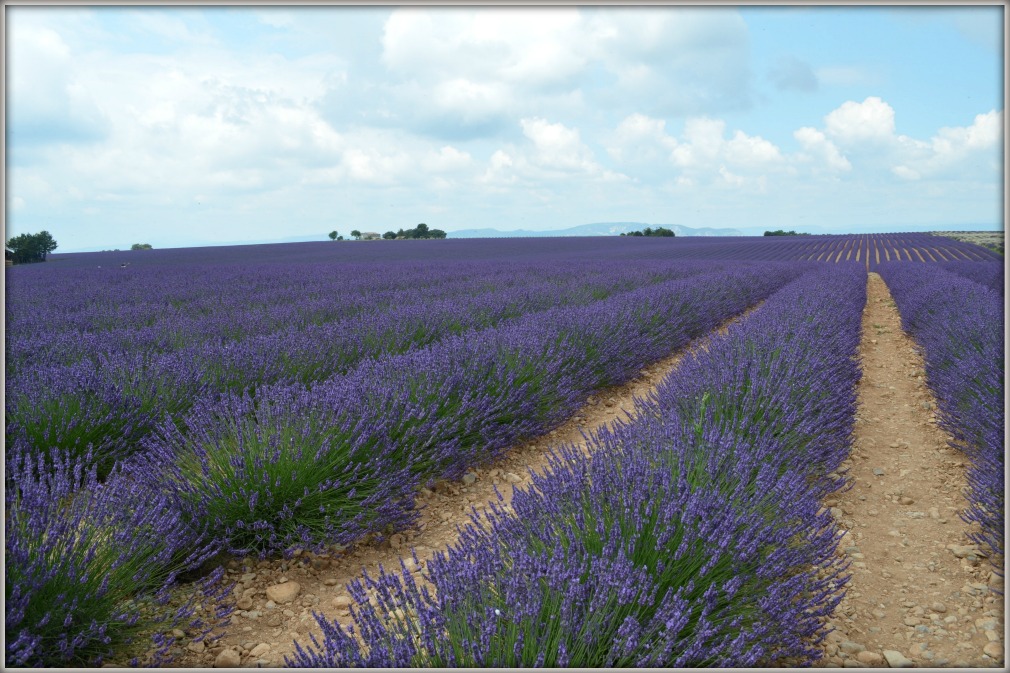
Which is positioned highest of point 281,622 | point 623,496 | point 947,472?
point 623,496

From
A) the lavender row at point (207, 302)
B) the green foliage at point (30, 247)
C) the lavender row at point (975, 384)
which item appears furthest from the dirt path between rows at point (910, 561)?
the green foliage at point (30, 247)

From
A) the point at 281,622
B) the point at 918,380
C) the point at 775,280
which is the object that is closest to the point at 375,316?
the point at 281,622

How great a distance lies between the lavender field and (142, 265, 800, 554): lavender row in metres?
0.02

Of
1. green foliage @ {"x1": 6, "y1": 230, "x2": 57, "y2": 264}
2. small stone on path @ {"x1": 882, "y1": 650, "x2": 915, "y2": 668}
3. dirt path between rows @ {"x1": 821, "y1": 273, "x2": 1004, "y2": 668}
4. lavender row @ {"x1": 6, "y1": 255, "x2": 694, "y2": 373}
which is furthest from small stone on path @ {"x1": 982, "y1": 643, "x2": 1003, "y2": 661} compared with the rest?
green foliage @ {"x1": 6, "y1": 230, "x2": 57, "y2": 264}

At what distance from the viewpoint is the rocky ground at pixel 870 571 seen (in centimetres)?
188

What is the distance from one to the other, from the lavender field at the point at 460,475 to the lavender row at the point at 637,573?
11 millimetres

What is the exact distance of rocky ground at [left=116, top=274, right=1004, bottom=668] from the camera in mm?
1877

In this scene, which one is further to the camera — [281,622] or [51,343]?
[51,343]

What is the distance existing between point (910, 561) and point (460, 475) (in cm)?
212

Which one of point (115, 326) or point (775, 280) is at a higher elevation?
point (775, 280)

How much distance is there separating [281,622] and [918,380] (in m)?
5.58

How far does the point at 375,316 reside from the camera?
559cm

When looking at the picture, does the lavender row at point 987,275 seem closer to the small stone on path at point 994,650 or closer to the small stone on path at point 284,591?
the small stone on path at point 994,650

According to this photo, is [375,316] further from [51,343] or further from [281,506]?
[281,506]
